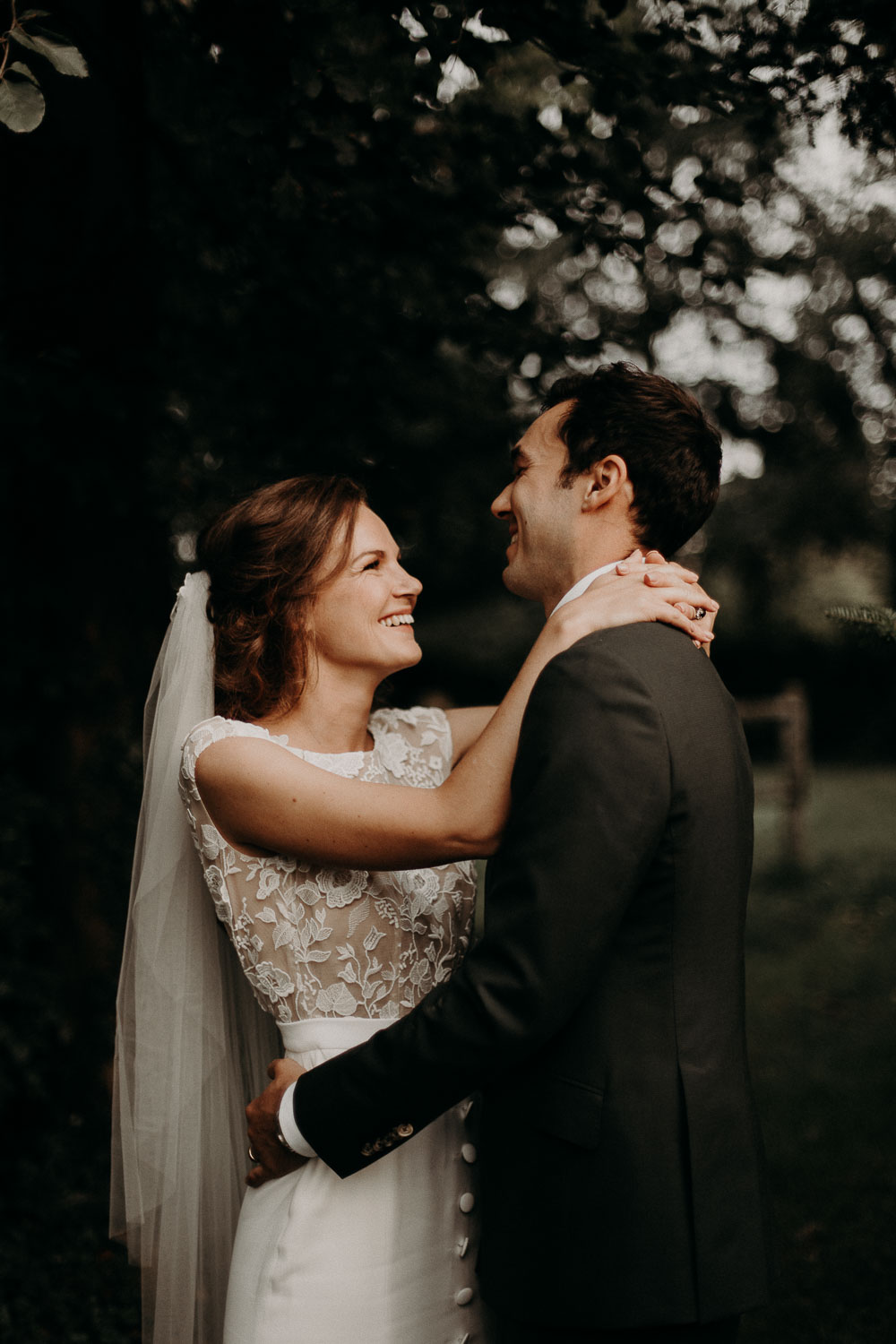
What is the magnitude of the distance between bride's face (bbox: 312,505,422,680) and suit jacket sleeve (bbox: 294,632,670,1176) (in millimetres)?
655

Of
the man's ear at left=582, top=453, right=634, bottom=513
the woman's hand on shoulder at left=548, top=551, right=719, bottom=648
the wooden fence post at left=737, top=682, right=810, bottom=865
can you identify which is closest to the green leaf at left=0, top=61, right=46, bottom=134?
the man's ear at left=582, top=453, right=634, bottom=513

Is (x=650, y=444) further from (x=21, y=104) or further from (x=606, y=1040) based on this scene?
(x=21, y=104)

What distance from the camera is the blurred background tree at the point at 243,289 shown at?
124 inches

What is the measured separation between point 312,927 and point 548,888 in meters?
0.68

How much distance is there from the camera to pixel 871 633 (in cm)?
240

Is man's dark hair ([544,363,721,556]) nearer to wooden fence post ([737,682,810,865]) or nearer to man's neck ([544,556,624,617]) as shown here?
man's neck ([544,556,624,617])

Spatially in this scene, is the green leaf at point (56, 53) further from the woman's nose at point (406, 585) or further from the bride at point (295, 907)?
the woman's nose at point (406, 585)

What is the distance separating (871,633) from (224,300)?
262 centimetres


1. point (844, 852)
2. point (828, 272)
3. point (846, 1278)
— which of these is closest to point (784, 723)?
point (844, 852)

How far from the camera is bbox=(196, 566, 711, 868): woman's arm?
2.07m

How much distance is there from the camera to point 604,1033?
74.2 inches

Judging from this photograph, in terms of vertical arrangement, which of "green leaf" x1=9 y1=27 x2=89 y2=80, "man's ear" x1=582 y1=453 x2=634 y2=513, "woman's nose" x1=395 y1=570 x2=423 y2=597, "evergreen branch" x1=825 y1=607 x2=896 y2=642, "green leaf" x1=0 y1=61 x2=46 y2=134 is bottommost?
"evergreen branch" x1=825 y1=607 x2=896 y2=642

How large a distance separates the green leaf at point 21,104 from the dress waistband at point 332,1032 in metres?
1.85

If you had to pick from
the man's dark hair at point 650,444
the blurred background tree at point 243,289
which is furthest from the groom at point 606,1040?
the blurred background tree at point 243,289
